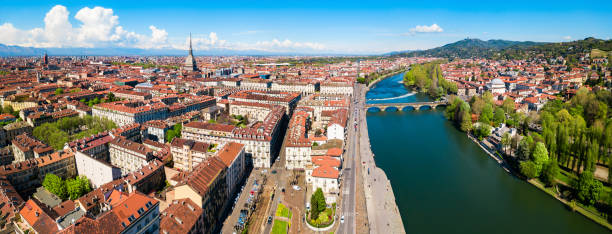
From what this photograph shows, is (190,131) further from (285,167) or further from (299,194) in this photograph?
(299,194)

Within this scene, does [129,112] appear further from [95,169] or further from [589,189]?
[589,189]

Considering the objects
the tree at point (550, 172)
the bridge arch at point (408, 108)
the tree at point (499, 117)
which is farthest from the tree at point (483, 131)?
the bridge arch at point (408, 108)

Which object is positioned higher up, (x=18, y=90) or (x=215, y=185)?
(x=18, y=90)

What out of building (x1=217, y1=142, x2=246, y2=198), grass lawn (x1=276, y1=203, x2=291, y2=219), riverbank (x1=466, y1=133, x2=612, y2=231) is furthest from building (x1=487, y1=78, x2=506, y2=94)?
grass lawn (x1=276, y1=203, x2=291, y2=219)

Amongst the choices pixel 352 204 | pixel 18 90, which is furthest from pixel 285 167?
pixel 18 90

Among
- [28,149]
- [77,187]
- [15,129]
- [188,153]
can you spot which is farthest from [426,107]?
[15,129]

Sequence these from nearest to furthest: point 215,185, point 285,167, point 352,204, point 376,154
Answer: point 215,185 → point 352,204 → point 285,167 → point 376,154
